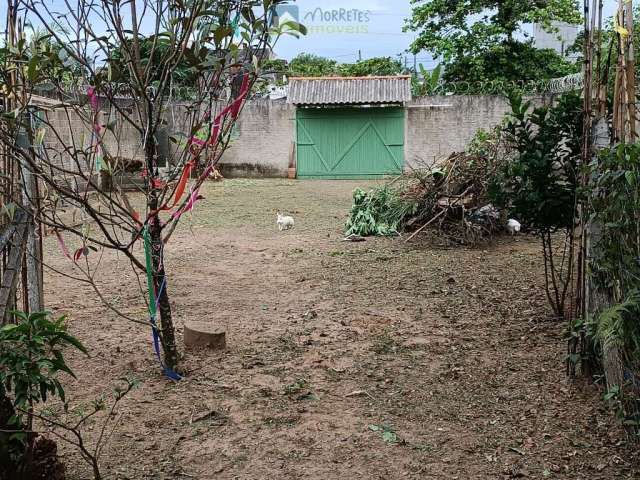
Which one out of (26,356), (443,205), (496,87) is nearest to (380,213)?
(443,205)

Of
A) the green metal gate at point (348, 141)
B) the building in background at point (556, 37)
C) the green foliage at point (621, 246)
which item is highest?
the building in background at point (556, 37)

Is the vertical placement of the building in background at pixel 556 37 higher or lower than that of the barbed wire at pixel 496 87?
higher

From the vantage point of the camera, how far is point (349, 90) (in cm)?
1861

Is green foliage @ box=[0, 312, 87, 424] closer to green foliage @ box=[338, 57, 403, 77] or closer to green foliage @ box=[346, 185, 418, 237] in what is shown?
green foliage @ box=[346, 185, 418, 237]

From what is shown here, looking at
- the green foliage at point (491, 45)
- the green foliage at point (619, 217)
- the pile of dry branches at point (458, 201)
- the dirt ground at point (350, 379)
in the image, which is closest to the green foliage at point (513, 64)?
the green foliage at point (491, 45)

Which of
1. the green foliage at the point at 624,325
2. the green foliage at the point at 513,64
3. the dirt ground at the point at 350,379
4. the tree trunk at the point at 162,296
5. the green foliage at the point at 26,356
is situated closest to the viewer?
the green foliage at the point at 26,356

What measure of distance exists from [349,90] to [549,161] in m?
14.4

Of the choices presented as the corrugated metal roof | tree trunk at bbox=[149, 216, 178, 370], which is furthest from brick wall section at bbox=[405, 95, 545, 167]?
tree trunk at bbox=[149, 216, 178, 370]

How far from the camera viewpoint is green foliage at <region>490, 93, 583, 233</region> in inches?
184

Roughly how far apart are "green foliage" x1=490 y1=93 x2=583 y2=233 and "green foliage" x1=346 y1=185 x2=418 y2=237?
408cm

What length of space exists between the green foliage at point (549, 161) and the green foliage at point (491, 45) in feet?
57.5

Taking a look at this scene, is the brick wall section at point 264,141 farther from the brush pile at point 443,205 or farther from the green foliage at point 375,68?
the brush pile at point 443,205

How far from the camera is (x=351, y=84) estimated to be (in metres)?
18.9

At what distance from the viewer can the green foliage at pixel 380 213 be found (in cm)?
911
